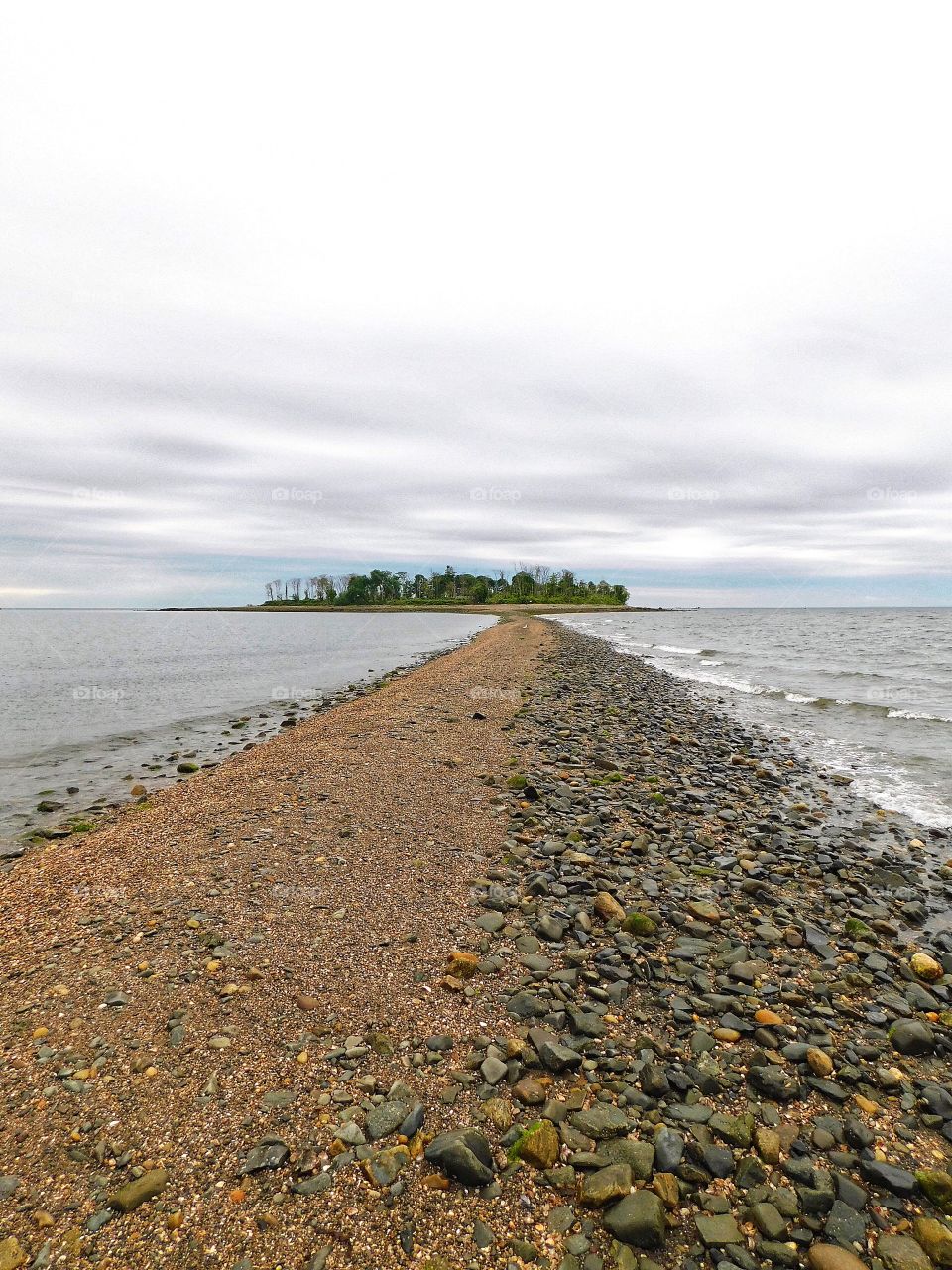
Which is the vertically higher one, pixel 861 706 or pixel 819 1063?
pixel 819 1063

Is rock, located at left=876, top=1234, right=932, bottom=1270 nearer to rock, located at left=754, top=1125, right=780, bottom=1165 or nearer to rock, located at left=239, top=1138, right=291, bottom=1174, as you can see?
rock, located at left=754, top=1125, right=780, bottom=1165

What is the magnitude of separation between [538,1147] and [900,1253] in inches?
80.6

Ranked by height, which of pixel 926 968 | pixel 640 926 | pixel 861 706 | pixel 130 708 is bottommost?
pixel 130 708

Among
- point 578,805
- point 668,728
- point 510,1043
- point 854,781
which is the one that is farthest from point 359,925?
point 668,728

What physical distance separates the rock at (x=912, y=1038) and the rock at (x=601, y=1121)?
2664mm

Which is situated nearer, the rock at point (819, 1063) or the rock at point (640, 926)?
the rock at point (819, 1063)

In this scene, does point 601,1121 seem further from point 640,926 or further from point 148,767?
point 148,767

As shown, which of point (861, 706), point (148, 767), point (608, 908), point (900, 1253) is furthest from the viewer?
point (861, 706)

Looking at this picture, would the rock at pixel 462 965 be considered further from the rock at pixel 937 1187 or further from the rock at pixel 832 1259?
the rock at pixel 937 1187

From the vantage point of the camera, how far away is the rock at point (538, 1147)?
3.78 m

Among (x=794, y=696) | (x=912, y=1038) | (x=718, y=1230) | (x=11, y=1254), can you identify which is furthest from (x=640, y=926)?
(x=794, y=696)

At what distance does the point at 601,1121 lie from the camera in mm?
4066

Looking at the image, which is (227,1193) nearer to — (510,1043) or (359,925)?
(510,1043)

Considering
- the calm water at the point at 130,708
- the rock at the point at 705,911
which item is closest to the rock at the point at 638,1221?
the rock at the point at 705,911
